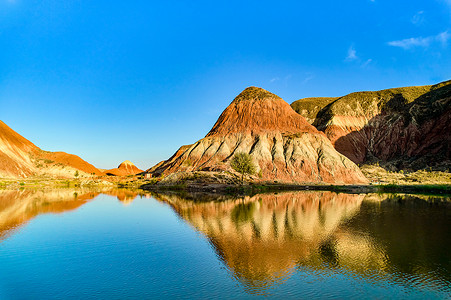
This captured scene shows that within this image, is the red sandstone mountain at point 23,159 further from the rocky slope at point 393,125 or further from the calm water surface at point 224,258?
the rocky slope at point 393,125

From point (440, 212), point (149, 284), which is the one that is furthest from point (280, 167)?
point (149, 284)

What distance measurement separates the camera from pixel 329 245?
21.8 m

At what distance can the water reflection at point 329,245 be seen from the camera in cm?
1625

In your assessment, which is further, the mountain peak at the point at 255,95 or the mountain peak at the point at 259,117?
the mountain peak at the point at 255,95

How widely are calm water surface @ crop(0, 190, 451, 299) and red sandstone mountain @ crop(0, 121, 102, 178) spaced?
9002 centimetres

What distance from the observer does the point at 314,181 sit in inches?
3617

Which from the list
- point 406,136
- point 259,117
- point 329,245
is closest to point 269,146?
point 259,117

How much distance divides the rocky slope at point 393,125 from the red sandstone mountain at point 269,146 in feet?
97.5

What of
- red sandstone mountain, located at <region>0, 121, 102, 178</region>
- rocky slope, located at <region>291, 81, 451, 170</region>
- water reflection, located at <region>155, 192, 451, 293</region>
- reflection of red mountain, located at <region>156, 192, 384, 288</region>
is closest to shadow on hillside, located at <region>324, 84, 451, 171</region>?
rocky slope, located at <region>291, 81, 451, 170</region>

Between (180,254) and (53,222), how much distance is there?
19585 mm

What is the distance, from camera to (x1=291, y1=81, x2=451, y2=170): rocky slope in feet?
369

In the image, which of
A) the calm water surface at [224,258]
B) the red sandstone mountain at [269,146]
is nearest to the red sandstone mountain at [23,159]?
the red sandstone mountain at [269,146]

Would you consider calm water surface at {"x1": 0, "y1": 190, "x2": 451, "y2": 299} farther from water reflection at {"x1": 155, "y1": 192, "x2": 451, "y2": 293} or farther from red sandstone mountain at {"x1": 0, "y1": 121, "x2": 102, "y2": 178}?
red sandstone mountain at {"x1": 0, "y1": 121, "x2": 102, "y2": 178}

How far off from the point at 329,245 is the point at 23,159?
133225 mm
